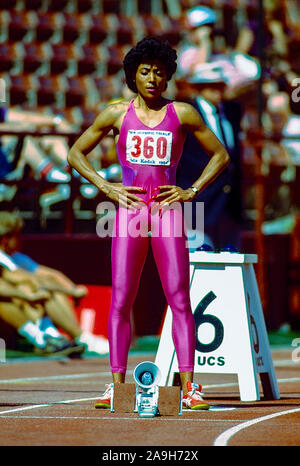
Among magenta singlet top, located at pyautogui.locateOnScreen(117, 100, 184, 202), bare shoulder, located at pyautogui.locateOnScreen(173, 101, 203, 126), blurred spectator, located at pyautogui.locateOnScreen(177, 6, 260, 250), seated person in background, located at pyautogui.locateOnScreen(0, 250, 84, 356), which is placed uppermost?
blurred spectator, located at pyautogui.locateOnScreen(177, 6, 260, 250)

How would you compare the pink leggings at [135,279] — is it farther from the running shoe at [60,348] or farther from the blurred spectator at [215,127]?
the running shoe at [60,348]

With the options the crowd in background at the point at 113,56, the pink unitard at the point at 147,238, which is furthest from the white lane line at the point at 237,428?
the crowd in background at the point at 113,56

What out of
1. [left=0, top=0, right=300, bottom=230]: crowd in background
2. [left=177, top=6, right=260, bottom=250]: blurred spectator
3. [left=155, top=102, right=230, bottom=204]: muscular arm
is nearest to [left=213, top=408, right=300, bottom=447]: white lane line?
[left=155, top=102, right=230, bottom=204]: muscular arm

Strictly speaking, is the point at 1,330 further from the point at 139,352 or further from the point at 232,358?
the point at 232,358

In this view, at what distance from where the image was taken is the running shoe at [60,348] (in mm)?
11922

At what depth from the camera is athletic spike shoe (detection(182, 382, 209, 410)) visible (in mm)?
6840

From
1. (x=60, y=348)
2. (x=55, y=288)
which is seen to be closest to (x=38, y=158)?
(x=55, y=288)

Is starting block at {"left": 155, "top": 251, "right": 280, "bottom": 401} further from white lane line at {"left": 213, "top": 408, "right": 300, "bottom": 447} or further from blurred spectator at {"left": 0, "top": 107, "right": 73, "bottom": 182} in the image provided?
blurred spectator at {"left": 0, "top": 107, "right": 73, "bottom": 182}

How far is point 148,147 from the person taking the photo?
22.8 feet

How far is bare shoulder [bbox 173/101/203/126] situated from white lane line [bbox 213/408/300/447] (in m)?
1.76

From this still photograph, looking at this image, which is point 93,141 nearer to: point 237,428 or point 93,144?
point 93,144

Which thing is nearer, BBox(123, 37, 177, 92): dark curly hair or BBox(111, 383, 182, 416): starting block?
BBox(111, 383, 182, 416): starting block

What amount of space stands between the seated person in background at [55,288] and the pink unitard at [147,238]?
16.8ft
